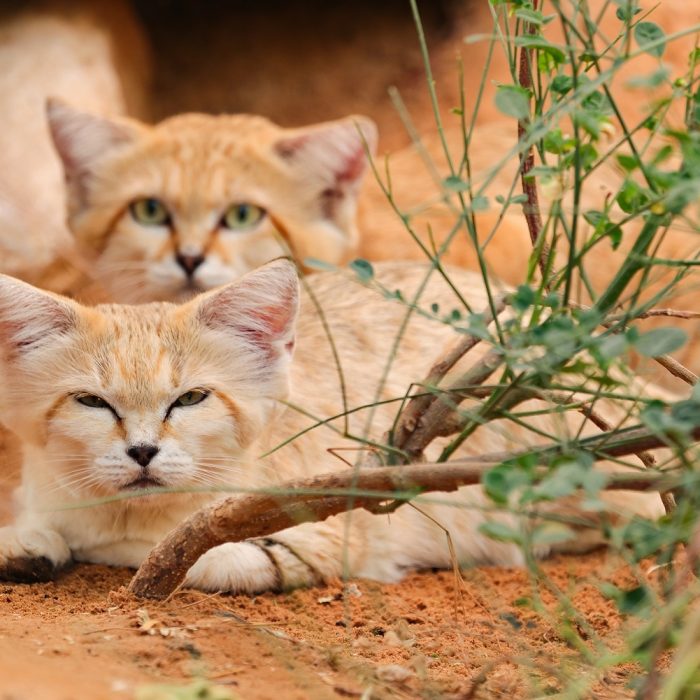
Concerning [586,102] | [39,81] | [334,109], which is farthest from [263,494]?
[334,109]

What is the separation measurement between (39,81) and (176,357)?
3.45 metres

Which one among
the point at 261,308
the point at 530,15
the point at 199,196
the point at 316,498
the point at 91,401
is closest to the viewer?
the point at 530,15

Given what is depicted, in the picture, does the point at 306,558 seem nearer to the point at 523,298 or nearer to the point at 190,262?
the point at 523,298

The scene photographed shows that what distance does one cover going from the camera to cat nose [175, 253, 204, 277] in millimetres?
4055

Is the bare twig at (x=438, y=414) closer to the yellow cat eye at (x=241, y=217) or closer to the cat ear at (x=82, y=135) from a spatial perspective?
the yellow cat eye at (x=241, y=217)

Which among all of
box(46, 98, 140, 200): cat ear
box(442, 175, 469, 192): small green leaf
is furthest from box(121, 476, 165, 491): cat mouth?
box(46, 98, 140, 200): cat ear

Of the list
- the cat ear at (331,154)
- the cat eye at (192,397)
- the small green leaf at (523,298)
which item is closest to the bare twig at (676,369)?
the small green leaf at (523,298)

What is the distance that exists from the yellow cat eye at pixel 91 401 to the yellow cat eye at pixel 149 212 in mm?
1733

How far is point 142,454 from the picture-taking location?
254cm

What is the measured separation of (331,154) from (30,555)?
2.19 metres

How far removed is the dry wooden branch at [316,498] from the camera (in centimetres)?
182

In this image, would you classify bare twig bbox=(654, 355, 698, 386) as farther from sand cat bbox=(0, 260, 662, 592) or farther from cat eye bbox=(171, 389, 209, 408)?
cat eye bbox=(171, 389, 209, 408)

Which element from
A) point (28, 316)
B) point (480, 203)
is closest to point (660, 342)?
point (480, 203)

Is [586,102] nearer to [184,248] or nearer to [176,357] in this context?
[176,357]
